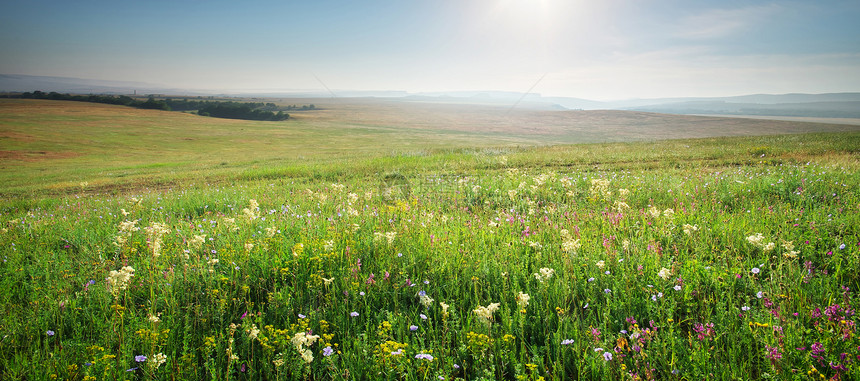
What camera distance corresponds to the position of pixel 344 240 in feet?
14.6

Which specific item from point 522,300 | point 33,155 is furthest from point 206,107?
point 522,300

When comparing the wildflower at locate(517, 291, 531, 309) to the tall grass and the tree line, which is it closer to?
the tall grass

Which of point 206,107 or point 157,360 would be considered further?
point 206,107

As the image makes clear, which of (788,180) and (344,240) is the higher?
(788,180)

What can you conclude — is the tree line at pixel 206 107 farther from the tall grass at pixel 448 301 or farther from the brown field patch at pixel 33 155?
the tall grass at pixel 448 301

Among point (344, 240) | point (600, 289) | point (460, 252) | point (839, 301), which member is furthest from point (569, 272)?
point (344, 240)

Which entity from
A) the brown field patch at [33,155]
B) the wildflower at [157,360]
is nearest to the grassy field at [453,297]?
the wildflower at [157,360]

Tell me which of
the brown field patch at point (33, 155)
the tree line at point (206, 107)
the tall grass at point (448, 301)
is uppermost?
the tree line at point (206, 107)

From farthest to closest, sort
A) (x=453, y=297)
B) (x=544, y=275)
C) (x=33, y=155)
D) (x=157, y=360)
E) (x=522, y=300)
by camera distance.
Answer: (x=33, y=155) < (x=453, y=297) < (x=544, y=275) < (x=522, y=300) < (x=157, y=360)

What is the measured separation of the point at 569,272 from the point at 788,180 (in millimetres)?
6935

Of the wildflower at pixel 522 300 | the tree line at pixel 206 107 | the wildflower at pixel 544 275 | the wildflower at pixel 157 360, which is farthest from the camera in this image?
the tree line at pixel 206 107

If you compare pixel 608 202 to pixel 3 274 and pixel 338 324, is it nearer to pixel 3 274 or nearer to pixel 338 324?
pixel 338 324

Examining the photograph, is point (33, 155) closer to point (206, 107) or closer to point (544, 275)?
point (544, 275)

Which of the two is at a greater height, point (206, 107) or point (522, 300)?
point (206, 107)
